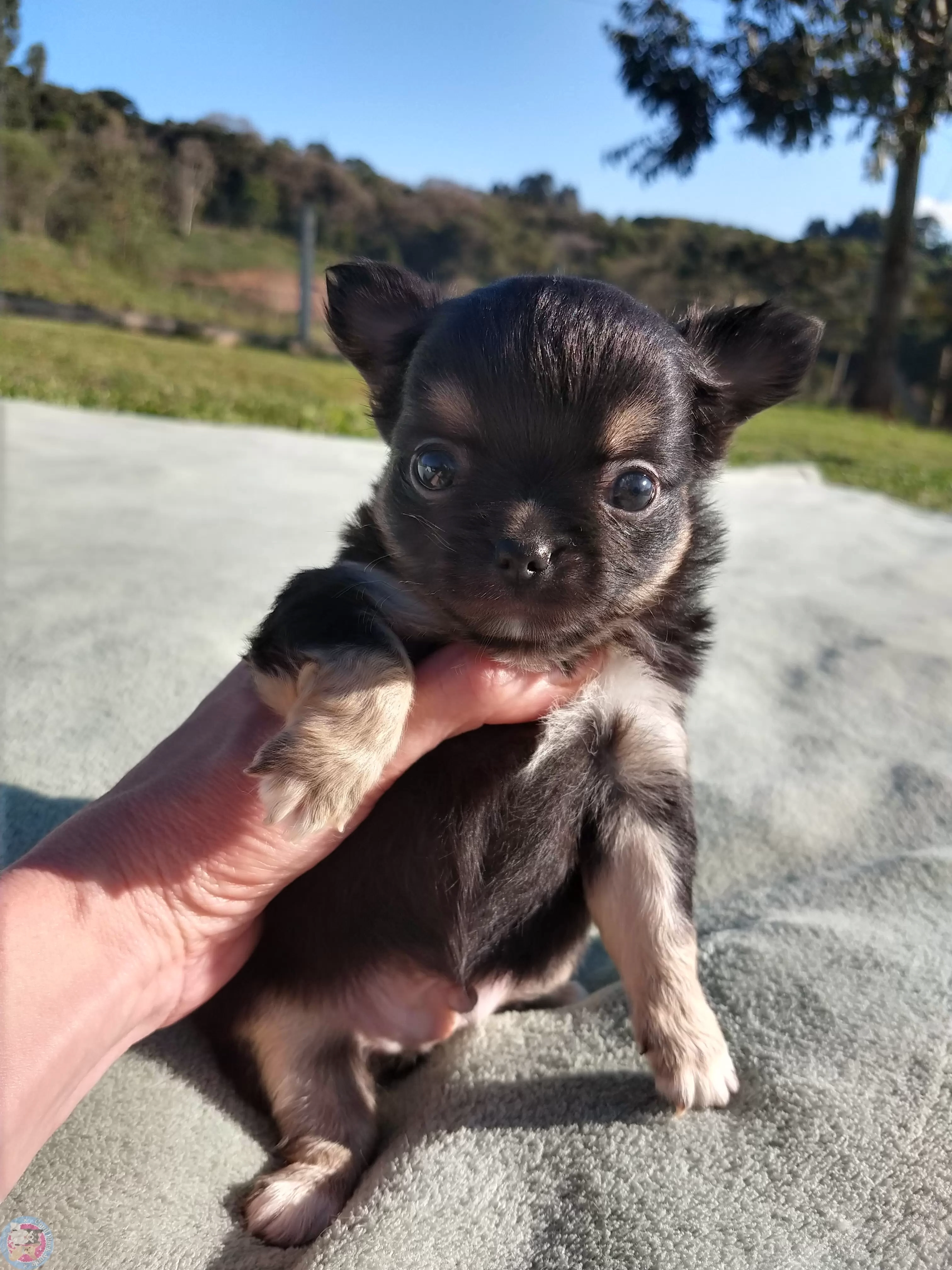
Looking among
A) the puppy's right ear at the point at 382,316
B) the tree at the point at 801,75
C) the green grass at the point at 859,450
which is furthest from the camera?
the green grass at the point at 859,450

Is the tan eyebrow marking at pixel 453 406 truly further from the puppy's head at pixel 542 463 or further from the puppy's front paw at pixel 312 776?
the puppy's front paw at pixel 312 776

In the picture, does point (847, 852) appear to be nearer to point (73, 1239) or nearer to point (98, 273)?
point (73, 1239)

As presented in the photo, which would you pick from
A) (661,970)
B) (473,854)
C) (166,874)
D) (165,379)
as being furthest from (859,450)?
(166,874)

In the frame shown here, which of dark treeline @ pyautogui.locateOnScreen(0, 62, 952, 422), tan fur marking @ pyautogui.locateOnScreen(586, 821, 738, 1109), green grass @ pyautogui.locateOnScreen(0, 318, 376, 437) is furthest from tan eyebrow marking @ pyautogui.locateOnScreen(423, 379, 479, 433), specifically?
green grass @ pyautogui.locateOnScreen(0, 318, 376, 437)

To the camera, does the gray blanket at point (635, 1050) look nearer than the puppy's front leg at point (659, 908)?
Yes

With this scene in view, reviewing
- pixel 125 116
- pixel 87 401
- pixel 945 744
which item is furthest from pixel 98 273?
pixel 945 744

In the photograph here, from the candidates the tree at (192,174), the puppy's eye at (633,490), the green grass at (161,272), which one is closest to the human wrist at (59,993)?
the puppy's eye at (633,490)
